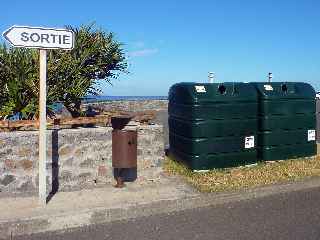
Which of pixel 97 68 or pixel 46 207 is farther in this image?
pixel 97 68

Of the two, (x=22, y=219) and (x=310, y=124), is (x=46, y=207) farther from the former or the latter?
(x=310, y=124)

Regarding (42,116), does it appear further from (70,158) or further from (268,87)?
(268,87)

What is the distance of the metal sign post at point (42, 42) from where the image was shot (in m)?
5.79

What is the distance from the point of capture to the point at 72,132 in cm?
707

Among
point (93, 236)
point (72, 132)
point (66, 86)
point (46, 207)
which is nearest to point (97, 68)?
point (66, 86)

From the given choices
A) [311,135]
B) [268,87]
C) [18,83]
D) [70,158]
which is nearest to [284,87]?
[268,87]

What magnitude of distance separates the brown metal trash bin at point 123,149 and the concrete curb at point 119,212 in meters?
0.94

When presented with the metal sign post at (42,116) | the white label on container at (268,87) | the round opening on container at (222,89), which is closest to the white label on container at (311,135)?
the white label on container at (268,87)

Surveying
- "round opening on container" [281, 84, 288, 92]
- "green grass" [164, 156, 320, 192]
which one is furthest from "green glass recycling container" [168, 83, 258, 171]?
"round opening on container" [281, 84, 288, 92]

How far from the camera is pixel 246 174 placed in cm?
795

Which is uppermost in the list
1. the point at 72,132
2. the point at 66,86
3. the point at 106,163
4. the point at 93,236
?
the point at 66,86

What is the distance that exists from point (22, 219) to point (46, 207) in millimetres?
537

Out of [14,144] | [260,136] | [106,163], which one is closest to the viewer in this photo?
[14,144]

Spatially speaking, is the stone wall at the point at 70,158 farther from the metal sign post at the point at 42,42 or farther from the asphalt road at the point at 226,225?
the asphalt road at the point at 226,225
